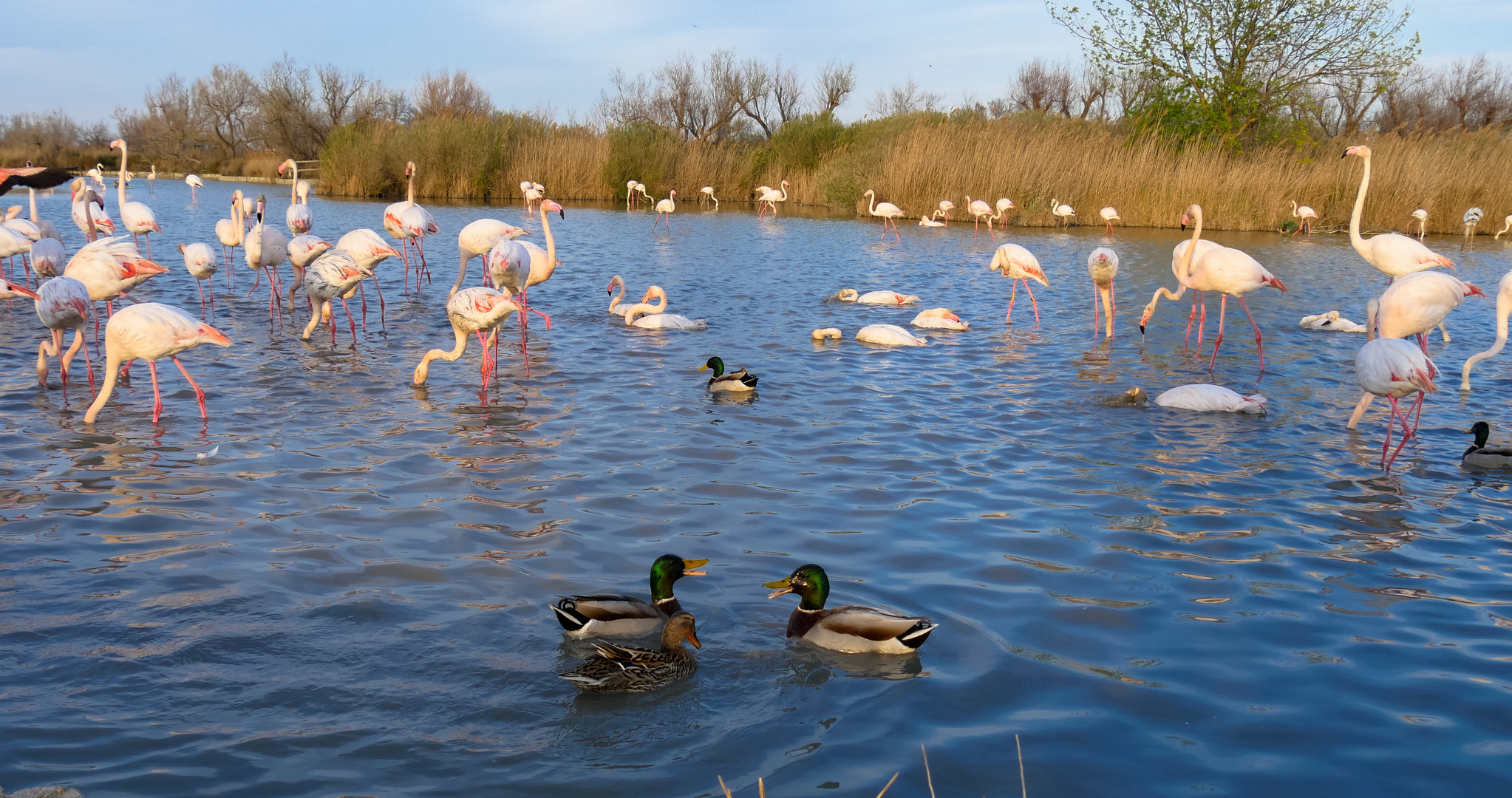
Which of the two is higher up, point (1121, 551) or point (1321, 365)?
point (1321, 365)

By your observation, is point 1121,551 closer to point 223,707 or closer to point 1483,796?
point 1483,796

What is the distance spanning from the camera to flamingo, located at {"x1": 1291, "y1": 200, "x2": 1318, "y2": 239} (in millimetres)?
22828

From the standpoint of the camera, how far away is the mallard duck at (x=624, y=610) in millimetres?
3773

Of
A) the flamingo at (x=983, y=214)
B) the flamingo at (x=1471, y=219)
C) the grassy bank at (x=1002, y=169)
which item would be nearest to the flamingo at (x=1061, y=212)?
the grassy bank at (x=1002, y=169)

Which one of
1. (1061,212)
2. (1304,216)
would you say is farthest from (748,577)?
(1304,216)

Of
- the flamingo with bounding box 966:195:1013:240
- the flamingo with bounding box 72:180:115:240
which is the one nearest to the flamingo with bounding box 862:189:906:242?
the flamingo with bounding box 966:195:1013:240

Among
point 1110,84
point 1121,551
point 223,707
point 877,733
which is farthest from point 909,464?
point 1110,84

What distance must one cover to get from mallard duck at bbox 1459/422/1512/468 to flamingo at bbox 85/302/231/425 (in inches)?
316

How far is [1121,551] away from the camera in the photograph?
16.0ft

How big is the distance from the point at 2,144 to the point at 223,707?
68.9 metres

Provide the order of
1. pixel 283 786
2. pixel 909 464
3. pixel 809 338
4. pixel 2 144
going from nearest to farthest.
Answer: pixel 283 786 < pixel 909 464 < pixel 809 338 < pixel 2 144

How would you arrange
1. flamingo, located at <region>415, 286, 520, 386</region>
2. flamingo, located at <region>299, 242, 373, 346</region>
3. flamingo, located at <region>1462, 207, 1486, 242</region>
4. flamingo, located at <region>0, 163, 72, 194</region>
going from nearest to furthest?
flamingo, located at <region>0, 163, 72, 194</region> < flamingo, located at <region>415, 286, 520, 386</region> < flamingo, located at <region>299, 242, 373, 346</region> < flamingo, located at <region>1462, 207, 1486, 242</region>

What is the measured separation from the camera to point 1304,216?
75.3ft

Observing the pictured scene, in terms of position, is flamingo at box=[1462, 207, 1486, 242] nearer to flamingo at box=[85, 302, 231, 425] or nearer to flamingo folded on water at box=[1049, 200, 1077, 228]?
flamingo folded on water at box=[1049, 200, 1077, 228]
